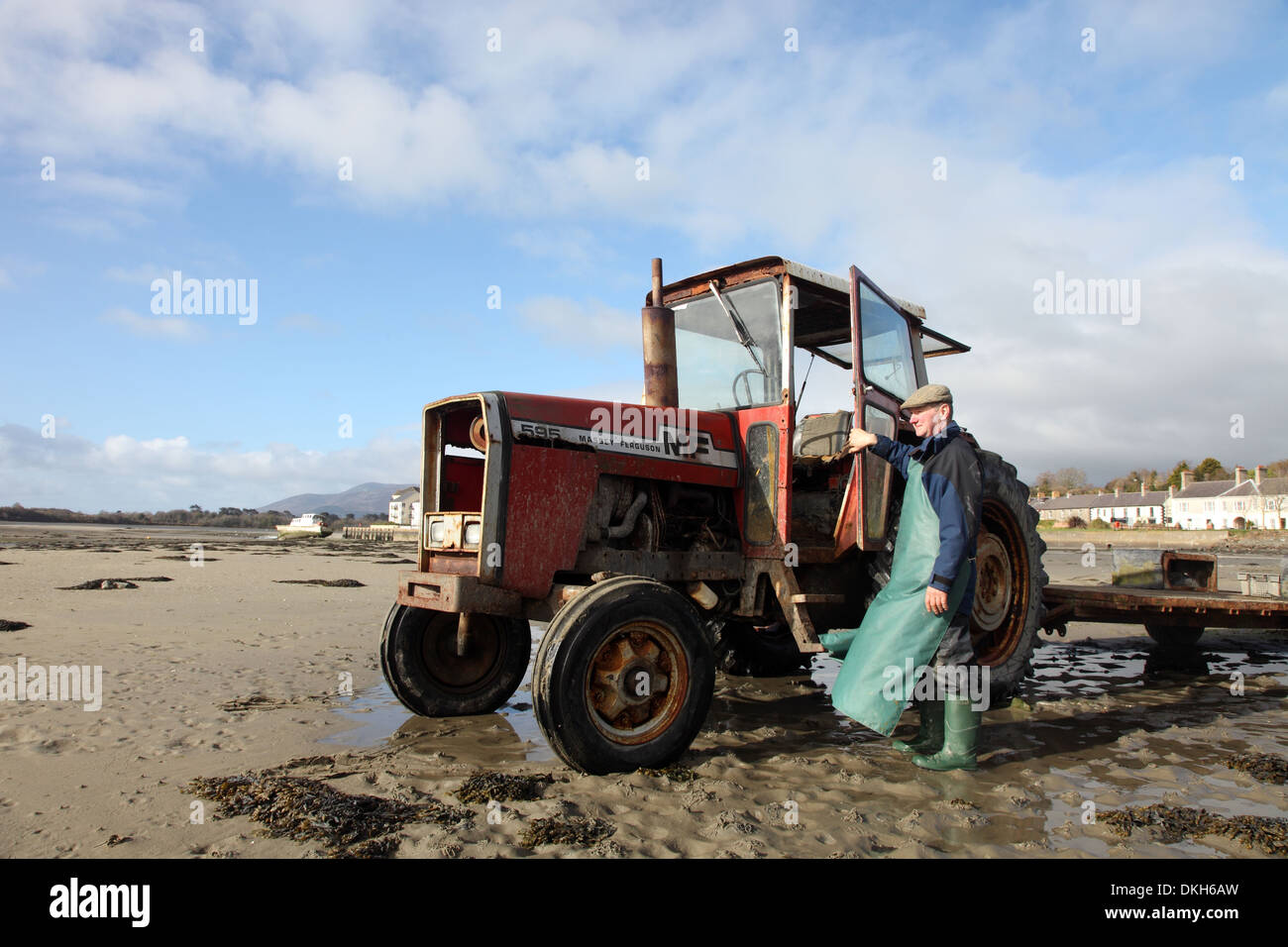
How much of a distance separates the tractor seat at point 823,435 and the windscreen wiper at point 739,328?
64 cm

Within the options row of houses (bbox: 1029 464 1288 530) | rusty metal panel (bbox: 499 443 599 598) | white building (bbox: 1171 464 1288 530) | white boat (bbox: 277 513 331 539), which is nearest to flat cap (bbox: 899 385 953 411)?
rusty metal panel (bbox: 499 443 599 598)

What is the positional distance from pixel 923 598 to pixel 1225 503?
2930 inches

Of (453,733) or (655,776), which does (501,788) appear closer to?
(655,776)

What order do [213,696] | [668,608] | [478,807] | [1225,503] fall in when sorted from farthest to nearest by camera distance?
[1225,503] < [213,696] < [668,608] < [478,807]

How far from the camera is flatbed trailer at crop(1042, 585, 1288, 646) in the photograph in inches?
243

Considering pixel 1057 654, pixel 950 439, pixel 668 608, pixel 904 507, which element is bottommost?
pixel 1057 654

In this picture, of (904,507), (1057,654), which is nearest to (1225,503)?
(1057,654)

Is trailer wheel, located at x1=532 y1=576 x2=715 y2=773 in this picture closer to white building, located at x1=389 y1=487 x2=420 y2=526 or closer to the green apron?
the green apron

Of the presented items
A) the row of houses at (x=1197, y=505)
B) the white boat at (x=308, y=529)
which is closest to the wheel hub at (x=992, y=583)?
the white boat at (x=308, y=529)

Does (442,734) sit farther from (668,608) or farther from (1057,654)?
(1057,654)

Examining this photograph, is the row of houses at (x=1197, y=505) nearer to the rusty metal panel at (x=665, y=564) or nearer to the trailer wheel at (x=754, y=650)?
the trailer wheel at (x=754, y=650)

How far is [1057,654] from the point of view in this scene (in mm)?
8414

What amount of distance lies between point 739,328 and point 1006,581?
2.66 m

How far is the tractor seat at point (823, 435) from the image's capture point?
534 centimetres
